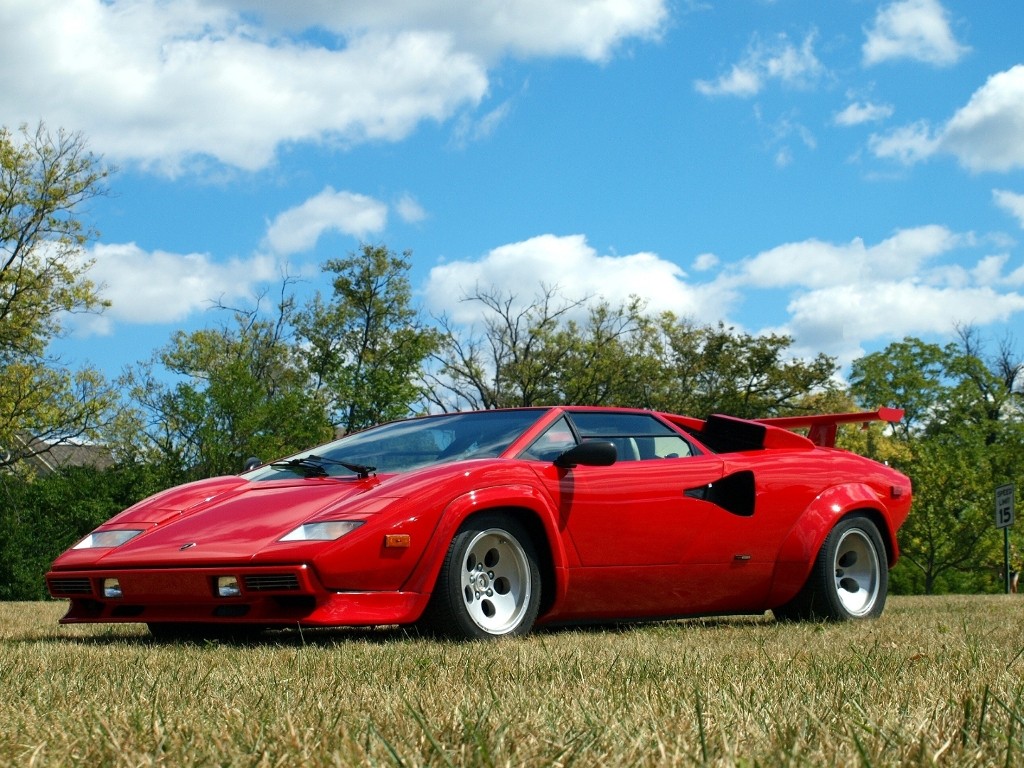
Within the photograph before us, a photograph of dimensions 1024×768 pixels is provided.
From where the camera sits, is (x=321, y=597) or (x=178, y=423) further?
(x=178, y=423)

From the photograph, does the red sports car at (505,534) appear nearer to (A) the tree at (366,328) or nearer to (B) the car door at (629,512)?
(B) the car door at (629,512)

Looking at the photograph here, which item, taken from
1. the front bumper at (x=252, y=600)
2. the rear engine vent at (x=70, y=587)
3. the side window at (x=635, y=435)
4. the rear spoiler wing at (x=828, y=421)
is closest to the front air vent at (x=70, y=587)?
the rear engine vent at (x=70, y=587)

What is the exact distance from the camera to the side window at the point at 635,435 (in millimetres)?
6938

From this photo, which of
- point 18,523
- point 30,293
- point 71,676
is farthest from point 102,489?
point 71,676

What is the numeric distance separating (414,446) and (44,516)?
2158cm

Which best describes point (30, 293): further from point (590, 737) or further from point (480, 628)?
point (590, 737)

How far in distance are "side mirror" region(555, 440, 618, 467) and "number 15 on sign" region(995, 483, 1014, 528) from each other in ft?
103

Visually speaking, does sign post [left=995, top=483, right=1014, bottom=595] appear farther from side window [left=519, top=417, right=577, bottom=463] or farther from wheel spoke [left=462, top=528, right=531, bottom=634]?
wheel spoke [left=462, top=528, right=531, bottom=634]

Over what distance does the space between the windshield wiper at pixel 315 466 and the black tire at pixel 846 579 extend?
9.79ft

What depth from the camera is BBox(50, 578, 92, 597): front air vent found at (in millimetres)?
6082

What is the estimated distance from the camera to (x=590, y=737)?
2.43 metres

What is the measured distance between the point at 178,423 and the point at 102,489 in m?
7.90

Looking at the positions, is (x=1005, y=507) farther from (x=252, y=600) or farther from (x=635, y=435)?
(x=252, y=600)

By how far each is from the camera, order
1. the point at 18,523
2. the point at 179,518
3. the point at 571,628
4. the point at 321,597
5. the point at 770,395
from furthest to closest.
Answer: the point at 770,395 < the point at 18,523 < the point at 571,628 < the point at 179,518 < the point at 321,597
